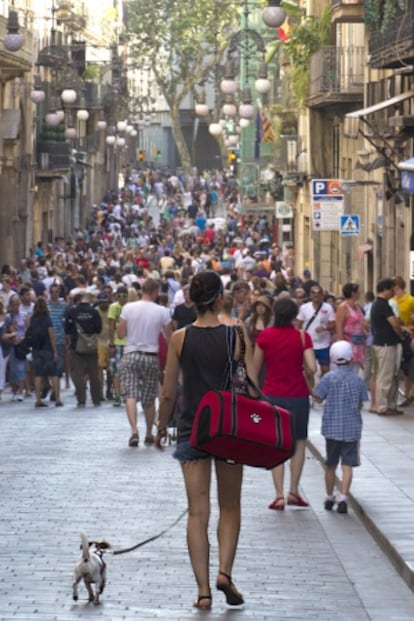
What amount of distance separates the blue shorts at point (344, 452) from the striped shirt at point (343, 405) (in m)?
0.06

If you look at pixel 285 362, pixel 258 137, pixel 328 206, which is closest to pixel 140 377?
pixel 285 362

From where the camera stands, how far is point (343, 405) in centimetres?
1310

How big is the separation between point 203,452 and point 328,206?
23640 mm

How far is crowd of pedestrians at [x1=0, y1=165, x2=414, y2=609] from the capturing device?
9.16 m

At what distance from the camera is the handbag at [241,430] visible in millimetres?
8750

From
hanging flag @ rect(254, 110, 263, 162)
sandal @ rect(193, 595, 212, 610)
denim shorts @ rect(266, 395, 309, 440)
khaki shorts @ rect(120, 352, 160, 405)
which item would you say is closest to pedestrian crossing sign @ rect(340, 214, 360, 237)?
khaki shorts @ rect(120, 352, 160, 405)

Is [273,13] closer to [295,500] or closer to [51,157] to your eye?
[295,500]

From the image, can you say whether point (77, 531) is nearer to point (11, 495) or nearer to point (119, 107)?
point (11, 495)

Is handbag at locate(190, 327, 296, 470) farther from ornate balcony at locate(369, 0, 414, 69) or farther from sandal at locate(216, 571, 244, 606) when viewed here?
ornate balcony at locate(369, 0, 414, 69)

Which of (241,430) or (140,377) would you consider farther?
(140,377)

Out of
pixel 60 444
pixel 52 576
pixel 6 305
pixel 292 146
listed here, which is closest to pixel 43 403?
pixel 6 305

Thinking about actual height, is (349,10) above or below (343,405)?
above

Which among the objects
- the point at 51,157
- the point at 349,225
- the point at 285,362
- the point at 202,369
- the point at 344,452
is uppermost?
the point at 51,157

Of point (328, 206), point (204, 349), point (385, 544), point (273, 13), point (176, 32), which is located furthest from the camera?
point (176, 32)
